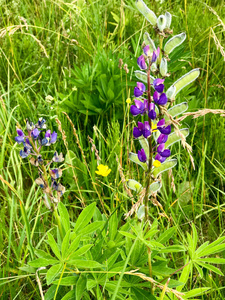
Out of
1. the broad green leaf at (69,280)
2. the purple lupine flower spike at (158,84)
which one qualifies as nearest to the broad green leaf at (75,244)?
the broad green leaf at (69,280)

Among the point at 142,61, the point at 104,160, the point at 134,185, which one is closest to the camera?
the point at 142,61

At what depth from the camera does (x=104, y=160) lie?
212cm

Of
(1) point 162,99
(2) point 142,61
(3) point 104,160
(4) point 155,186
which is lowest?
(3) point 104,160

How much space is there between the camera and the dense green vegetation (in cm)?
134

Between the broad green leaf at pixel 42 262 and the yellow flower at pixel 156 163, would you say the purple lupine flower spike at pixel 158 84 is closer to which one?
the yellow flower at pixel 156 163

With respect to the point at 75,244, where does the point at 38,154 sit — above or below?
above

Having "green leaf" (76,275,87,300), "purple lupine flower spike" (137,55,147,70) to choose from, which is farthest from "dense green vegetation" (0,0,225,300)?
"purple lupine flower spike" (137,55,147,70)

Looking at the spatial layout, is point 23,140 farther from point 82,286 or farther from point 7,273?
point 7,273

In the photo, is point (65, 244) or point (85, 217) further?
point (85, 217)

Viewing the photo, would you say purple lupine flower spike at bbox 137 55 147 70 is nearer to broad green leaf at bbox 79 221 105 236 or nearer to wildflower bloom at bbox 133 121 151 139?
wildflower bloom at bbox 133 121 151 139

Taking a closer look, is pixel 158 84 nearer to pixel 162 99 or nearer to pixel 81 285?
pixel 162 99

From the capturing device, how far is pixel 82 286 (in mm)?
1202

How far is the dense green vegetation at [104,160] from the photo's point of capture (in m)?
1.34

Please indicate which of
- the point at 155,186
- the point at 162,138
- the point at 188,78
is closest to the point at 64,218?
the point at 155,186
